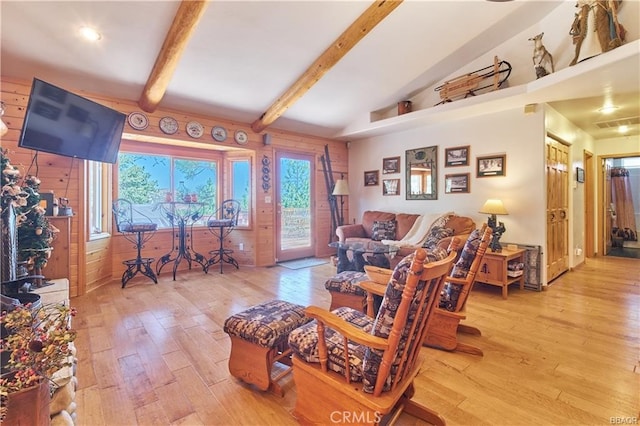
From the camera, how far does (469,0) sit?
3145 millimetres

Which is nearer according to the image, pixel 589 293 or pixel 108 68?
pixel 108 68

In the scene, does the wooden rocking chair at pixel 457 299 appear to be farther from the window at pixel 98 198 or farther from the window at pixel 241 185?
the window at pixel 98 198

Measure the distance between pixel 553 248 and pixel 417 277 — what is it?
421 cm

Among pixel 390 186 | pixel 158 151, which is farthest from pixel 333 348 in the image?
pixel 390 186

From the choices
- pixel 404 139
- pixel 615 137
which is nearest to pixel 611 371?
pixel 404 139

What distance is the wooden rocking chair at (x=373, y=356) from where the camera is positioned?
119 cm

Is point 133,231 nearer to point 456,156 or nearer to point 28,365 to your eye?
point 28,365

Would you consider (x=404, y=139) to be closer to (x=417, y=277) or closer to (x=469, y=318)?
(x=469, y=318)

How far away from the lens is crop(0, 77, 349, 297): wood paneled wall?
3.36m

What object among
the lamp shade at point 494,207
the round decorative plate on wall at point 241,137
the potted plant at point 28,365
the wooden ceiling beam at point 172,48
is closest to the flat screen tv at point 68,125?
the wooden ceiling beam at point 172,48

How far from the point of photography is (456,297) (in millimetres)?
2322

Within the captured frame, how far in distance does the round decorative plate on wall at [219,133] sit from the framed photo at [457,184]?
3.76 metres

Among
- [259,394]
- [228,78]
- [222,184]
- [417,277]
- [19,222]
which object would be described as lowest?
[259,394]

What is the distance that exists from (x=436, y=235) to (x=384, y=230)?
3.39ft
